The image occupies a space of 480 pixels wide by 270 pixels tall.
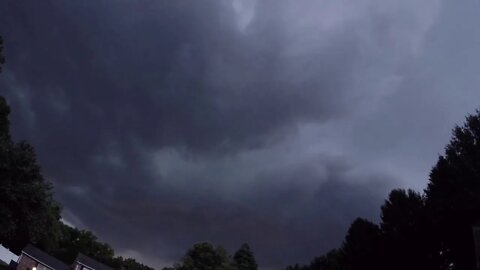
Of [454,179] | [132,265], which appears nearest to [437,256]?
[454,179]

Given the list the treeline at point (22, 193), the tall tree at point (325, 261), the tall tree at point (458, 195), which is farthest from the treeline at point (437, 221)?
the treeline at point (22, 193)

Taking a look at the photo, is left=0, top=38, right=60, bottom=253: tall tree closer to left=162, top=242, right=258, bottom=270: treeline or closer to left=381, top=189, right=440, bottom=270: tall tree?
left=381, top=189, right=440, bottom=270: tall tree

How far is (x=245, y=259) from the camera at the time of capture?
130 meters

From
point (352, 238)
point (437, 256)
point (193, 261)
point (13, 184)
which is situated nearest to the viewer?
point (13, 184)

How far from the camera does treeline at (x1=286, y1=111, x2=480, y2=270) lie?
42000mm

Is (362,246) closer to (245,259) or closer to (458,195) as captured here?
(458,195)

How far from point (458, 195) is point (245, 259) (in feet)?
313

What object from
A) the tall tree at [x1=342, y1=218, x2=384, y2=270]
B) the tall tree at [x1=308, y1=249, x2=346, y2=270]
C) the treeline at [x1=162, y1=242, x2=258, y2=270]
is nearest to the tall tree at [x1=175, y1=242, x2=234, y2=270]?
the treeline at [x1=162, y1=242, x2=258, y2=270]

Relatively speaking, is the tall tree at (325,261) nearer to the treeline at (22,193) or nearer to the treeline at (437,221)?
the treeline at (437,221)

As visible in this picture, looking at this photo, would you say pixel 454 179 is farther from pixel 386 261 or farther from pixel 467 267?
pixel 386 261

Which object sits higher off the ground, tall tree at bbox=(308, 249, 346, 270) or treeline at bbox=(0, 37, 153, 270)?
tall tree at bbox=(308, 249, 346, 270)

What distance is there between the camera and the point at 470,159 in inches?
1642

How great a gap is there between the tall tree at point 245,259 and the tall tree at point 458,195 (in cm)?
8606

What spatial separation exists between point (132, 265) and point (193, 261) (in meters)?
59.1
